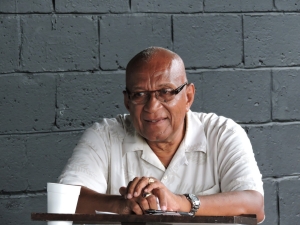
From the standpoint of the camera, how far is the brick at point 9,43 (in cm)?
365

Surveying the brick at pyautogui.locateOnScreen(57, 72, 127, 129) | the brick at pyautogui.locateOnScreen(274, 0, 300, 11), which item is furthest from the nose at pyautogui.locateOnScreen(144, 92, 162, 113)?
the brick at pyautogui.locateOnScreen(274, 0, 300, 11)

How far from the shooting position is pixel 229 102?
13.1ft

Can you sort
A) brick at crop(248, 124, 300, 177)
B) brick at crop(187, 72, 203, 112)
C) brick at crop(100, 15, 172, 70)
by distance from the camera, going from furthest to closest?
brick at crop(248, 124, 300, 177) → brick at crop(187, 72, 203, 112) → brick at crop(100, 15, 172, 70)

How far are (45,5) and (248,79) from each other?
1.22m

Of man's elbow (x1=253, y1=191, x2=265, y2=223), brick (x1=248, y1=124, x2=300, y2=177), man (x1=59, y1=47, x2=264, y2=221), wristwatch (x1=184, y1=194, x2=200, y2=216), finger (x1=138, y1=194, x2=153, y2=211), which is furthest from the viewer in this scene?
brick (x1=248, y1=124, x2=300, y2=177)

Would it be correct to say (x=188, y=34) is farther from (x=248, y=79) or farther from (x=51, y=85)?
(x=51, y=85)

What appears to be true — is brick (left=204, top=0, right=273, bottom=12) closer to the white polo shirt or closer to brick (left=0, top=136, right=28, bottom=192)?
the white polo shirt

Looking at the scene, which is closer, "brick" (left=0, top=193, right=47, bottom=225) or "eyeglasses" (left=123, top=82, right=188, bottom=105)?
"eyeglasses" (left=123, top=82, right=188, bottom=105)

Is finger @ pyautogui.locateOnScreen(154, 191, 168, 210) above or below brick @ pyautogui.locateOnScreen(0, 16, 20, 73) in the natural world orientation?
below

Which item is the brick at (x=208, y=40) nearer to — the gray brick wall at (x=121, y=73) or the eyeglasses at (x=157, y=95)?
the gray brick wall at (x=121, y=73)

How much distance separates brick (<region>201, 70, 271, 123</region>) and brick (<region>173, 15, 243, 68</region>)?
0.26ft

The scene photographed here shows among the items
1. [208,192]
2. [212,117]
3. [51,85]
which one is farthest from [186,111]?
[51,85]

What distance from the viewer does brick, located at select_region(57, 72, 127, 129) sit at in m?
3.74

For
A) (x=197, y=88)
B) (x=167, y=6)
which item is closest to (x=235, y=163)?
(x=197, y=88)
